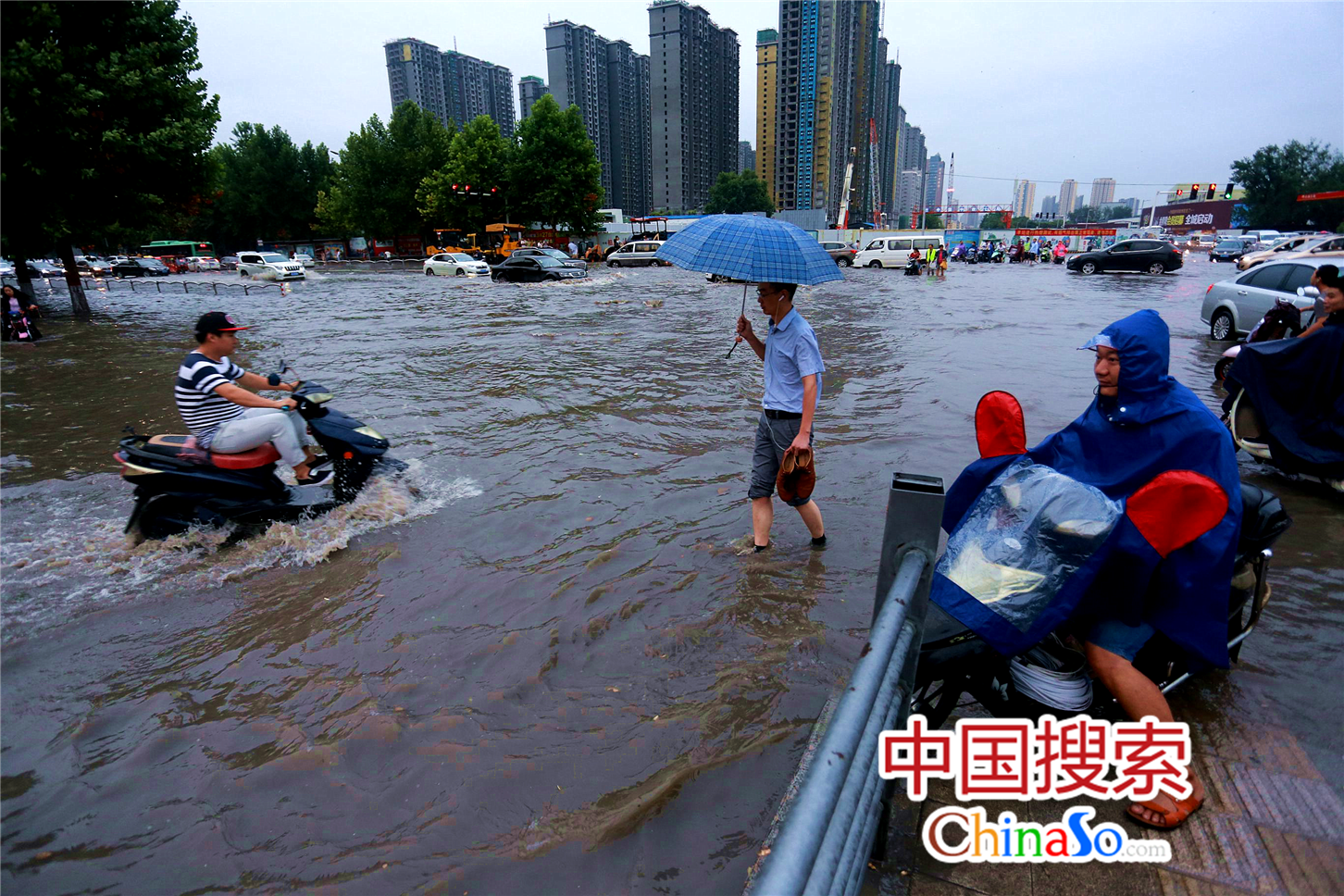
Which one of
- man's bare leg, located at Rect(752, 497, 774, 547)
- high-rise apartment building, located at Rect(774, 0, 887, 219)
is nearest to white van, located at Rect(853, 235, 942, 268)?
man's bare leg, located at Rect(752, 497, 774, 547)

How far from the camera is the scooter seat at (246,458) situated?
4668 mm

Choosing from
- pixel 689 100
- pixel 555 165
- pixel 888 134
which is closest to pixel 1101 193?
pixel 888 134

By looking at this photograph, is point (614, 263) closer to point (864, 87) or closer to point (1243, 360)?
point (1243, 360)

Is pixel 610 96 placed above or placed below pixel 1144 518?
above

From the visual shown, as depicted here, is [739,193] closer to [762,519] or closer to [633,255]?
[633,255]

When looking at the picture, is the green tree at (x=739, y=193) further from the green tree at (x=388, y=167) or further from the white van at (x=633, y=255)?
the white van at (x=633, y=255)

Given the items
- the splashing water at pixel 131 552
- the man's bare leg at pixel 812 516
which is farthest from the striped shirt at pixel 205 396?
the man's bare leg at pixel 812 516

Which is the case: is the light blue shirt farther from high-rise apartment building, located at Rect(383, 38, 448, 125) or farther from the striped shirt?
high-rise apartment building, located at Rect(383, 38, 448, 125)

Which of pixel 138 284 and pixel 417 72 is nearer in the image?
pixel 138 284

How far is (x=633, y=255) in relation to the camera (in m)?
43.4

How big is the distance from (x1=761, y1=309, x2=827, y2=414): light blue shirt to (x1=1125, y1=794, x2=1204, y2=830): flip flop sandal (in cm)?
249

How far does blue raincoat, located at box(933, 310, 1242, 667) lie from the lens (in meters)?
2.01

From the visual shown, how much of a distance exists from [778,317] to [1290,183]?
7764 centimetres

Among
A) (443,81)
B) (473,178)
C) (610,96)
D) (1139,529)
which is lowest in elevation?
(1139,529)
